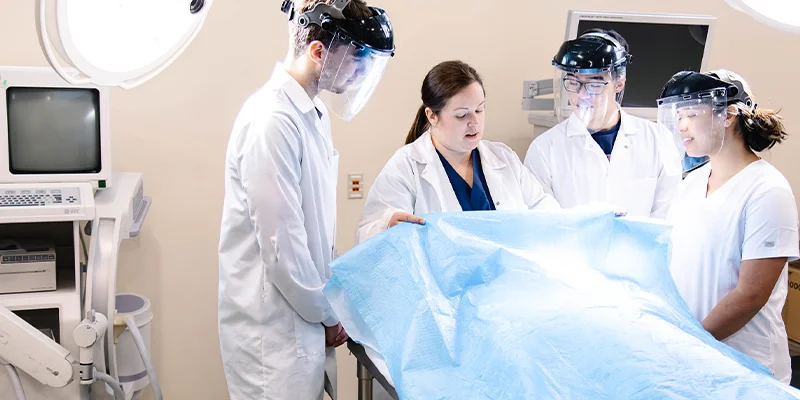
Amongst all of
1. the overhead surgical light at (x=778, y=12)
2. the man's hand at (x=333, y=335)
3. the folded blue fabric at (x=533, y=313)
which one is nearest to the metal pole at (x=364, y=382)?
the man's hand at (x=333, y=335)

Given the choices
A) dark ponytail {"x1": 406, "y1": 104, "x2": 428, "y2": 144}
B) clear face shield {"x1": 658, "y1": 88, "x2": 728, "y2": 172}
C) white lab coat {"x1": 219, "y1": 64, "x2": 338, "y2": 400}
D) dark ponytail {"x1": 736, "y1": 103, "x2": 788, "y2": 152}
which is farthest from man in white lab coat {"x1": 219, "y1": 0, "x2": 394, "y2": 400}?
dark ponytail {"x1": 736, "y1": 103, "x2": 788, "y2": 152}

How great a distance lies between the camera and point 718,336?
5.81 feet

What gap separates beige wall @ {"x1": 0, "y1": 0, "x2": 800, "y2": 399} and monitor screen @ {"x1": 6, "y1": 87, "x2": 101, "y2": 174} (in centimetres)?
49

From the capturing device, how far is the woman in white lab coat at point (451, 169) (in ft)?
6.50

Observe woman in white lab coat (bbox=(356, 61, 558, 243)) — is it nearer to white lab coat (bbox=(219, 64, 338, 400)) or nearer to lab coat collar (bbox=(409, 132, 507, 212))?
lab coat collar (bbox=(409, 132, 507, 212))

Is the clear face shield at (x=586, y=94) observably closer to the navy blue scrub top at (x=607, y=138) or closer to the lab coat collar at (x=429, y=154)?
the navy blue scrub top at (x=607, y=138)

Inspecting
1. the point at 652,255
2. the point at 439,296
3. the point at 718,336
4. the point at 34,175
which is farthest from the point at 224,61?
the point at 718,336

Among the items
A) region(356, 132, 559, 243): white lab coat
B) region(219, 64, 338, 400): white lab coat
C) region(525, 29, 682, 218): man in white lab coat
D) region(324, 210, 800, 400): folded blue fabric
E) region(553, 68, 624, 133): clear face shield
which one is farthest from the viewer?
region(525, 29, 682, 218): man in white lab coat

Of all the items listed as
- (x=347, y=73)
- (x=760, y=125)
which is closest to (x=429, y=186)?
(x=347, y=73)

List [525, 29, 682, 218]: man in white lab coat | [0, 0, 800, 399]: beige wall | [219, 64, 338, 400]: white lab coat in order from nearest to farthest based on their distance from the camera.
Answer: [219, 64, 338, 400]: white lab coat < [525, 29, 682, 218]: man in white lab coat < [0, 0, 800, 399]: beige wall

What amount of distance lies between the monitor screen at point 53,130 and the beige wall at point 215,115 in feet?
1.59

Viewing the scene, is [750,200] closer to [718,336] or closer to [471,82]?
[718,336]

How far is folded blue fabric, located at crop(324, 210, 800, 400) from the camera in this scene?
1254 millimetres

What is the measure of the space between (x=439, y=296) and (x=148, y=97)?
1.56m
